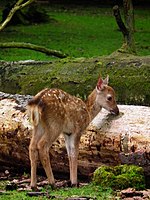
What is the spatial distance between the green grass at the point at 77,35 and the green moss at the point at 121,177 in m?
10.3

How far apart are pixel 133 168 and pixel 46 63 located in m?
4.35

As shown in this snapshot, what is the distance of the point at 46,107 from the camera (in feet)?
28.9

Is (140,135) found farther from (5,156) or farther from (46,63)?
(46,63)

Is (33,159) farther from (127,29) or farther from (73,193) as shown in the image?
(127,29)

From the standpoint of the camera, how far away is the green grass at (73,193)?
26.5 ft

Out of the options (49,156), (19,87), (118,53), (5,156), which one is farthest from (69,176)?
(118,53)

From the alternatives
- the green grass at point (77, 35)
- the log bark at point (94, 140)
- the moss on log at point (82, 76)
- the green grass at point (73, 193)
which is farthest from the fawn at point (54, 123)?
the green grass at point (77, 35)

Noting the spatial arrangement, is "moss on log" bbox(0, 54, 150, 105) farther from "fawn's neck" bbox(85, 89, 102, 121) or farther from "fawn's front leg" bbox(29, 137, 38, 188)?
"fawn's front leg" bbox(29, 137, 38, 188)

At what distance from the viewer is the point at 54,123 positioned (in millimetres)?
8875

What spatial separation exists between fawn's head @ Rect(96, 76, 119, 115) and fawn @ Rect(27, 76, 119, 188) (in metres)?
0.05

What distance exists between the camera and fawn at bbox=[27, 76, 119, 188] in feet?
28.9

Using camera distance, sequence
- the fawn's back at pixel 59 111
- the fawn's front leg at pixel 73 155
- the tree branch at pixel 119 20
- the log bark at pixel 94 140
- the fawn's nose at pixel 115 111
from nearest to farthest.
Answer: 1. the fawn's back at pixel 59 111
2. the log bark at pixel 94 140
3. the fawn's front leg at pixel 73 155
4. the fawn's nose at pixel 115 111
5. the tree branch at pixel 119 20

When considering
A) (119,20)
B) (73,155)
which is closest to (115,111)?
(73,155)

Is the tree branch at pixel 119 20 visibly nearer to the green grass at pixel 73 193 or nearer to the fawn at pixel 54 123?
the fawn at pixel 54 123
